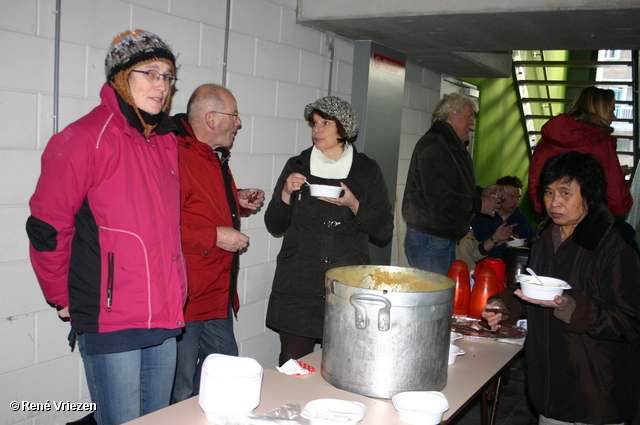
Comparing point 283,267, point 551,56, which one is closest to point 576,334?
point 283,267

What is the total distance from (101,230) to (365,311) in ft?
2.75

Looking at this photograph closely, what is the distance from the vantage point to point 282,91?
11.6 feet

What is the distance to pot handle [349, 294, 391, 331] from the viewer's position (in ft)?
5.16

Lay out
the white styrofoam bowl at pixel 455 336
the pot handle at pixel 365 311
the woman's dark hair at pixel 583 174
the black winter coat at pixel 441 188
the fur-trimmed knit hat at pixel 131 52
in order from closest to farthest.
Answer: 1. the pot handle at pixel 365 311
2. the fur-trimmed knit hat at pixel 131 52
3. the woman's dark hair at pixel 583 174
4. the white styrofoam bowl at pixel 455 336
5. the black winter coat at pixel 441 188

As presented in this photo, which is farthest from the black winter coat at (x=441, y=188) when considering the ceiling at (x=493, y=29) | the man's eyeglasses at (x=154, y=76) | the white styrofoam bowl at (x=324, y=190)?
the man's eyeglasses at (x=154, y=76)

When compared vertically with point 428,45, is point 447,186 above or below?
below

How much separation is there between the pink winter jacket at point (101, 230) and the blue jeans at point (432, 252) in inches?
85.1

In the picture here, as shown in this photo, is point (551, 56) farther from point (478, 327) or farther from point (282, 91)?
point (478, 327)

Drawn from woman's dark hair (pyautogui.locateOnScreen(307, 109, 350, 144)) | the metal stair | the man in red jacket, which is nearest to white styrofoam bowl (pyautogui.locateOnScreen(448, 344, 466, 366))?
the man in red jacket

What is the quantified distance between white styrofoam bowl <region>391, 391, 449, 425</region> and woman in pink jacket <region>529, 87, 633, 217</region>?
2021 millimetres

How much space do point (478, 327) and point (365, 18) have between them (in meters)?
2.00

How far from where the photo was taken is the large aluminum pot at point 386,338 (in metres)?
1.59

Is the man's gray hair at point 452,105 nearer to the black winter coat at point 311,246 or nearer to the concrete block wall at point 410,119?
the black winter coat at point 311,246

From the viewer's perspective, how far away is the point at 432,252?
371cm
